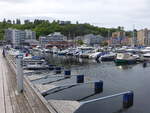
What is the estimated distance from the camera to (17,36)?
170 metres

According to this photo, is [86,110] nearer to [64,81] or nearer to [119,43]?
[64,81]

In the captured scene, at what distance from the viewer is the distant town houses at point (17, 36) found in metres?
162

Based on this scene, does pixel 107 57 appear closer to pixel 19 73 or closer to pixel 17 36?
pixel 19 73

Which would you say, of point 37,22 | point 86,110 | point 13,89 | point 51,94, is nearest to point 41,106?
point 13,89

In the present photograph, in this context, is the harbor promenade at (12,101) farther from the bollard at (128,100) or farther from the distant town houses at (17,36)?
the distant town houses at (17,36)

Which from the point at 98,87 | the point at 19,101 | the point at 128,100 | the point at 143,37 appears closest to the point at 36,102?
the point at 19,101

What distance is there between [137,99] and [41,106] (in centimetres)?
1159

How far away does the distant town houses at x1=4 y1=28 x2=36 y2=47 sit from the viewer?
532 ft

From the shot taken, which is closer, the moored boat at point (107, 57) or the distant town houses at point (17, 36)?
the moored boat at point (107, 57)

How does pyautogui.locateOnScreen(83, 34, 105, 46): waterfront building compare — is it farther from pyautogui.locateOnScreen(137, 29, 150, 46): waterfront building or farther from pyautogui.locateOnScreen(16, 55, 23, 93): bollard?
pyautogui.locateOnScreen(16, 55, 23, 93): bollard

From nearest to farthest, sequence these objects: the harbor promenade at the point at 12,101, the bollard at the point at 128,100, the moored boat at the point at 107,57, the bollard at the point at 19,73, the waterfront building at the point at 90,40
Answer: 1. the harbor promenade at the point at 12,101
2. the bollard at the point at 19,73
3. the bollard at the point at 128,100
4. the moored boat at the point at 107,57
5. the waterfront building at the point at 90,40

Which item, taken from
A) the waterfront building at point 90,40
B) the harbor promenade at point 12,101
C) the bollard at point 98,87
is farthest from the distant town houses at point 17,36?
the harbor promenade at point 12,101

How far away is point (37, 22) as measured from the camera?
653ft

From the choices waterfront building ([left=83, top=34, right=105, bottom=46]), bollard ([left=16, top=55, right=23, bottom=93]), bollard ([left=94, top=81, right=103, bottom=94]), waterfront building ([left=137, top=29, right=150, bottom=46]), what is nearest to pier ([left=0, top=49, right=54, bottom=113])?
bollard ([left=16, top=55, right=23, bottom=93])
